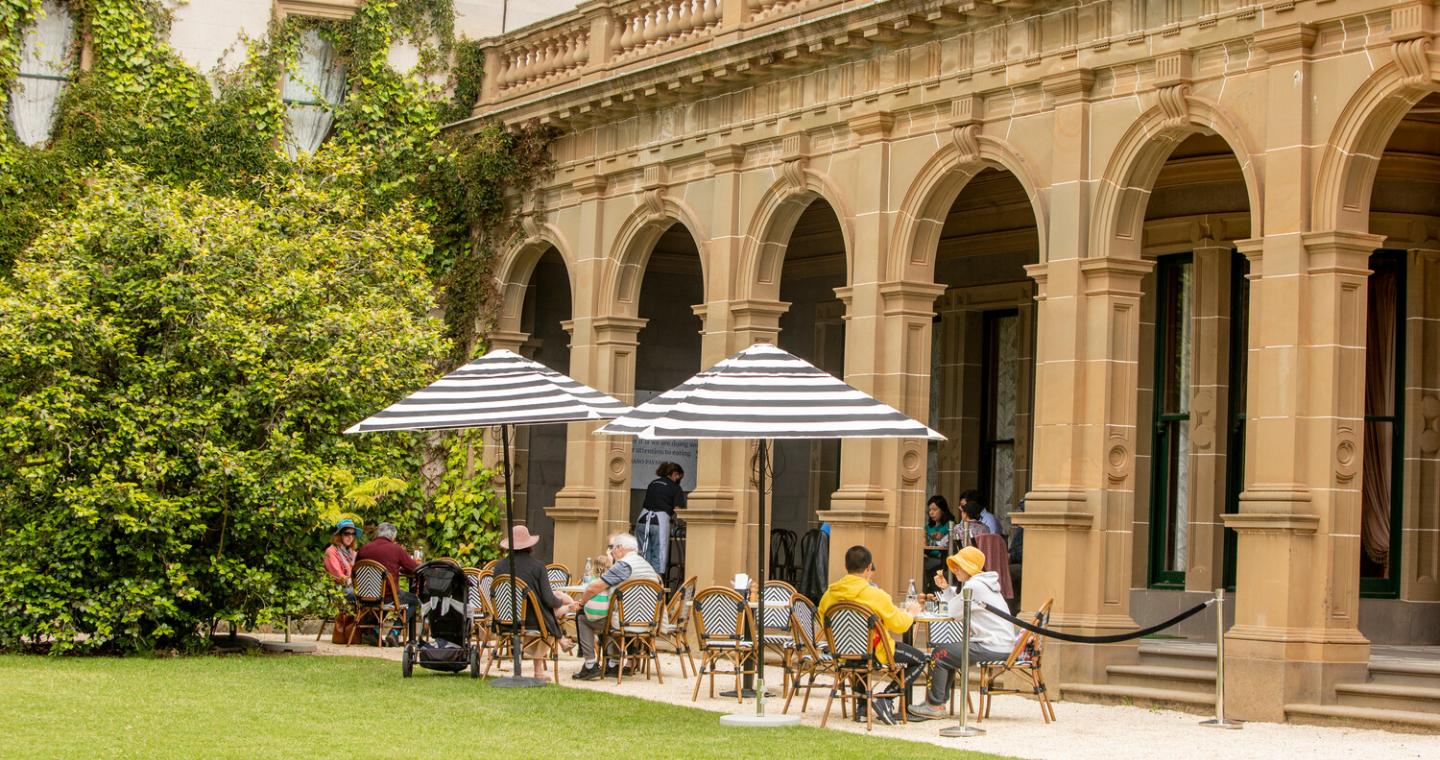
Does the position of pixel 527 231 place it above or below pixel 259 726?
above

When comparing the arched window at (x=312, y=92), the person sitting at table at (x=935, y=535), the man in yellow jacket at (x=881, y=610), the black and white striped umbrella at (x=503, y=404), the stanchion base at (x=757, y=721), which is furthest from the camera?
the arched window at (x=312, y=92)

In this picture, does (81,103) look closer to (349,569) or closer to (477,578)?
(349,569)

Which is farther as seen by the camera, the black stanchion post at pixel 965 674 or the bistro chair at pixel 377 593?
the bistro chair at pixel 377 593

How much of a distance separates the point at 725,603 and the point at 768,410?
277cm

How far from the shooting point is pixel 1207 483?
1825 cm

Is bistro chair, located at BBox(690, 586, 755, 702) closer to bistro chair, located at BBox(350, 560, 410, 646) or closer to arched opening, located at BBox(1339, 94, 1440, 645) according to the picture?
bistro chair, located at BBox(350, 560, 410, 646)

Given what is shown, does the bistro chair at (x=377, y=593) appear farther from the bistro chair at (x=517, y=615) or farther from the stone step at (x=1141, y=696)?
the stone step at (x=1141, y=696)

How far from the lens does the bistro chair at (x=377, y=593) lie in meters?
18.7

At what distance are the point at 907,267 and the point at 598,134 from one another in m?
5.79

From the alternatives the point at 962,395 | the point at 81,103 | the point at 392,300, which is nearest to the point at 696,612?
the point at 392,300

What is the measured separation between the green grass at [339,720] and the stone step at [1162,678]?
2.79 meters

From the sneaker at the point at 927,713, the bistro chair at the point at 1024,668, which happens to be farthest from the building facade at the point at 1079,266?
the sneaker at the point at 927,713

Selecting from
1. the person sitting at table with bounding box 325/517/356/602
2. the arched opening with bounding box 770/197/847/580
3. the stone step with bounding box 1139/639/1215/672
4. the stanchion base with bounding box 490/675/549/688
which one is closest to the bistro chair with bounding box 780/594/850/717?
the stanchion base with bounding box 490/675/549/688

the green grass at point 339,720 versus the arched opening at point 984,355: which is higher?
the arched opening at point 984,355
